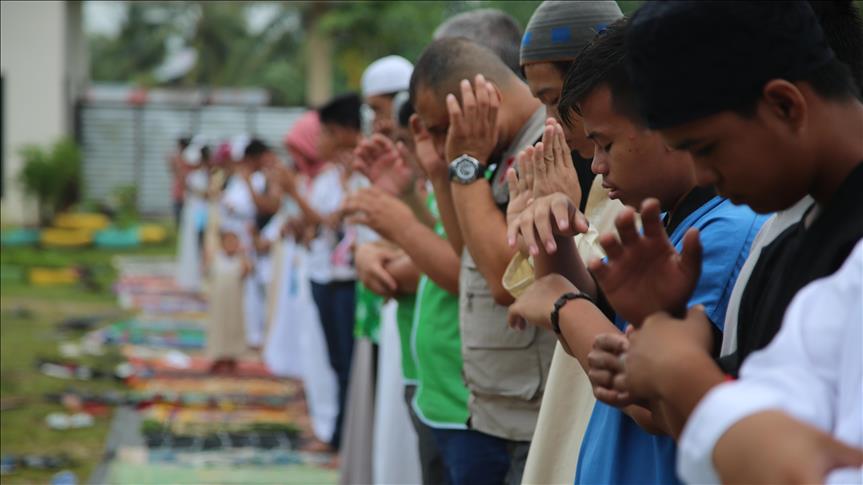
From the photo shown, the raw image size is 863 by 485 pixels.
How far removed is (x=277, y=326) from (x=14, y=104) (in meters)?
15.0

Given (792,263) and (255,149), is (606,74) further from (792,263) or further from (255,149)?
(255,149)

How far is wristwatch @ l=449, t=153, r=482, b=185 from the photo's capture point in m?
3.30

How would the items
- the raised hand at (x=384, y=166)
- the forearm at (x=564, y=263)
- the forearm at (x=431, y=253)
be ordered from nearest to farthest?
the forearm at (x=564, y=263) < the forearm at (x=431, y=253) < the raised hand at (x=384, y=166)

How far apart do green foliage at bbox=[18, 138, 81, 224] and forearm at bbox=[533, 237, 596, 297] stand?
20.2 m

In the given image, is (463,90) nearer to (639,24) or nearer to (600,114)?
(600,114)

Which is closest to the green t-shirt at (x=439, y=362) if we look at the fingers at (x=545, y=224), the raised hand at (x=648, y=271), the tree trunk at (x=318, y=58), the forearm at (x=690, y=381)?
the fingers at (x=545, y=224)

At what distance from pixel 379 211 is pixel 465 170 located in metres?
0.83

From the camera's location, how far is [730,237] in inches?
84.0

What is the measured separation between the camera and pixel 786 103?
1.59 meters

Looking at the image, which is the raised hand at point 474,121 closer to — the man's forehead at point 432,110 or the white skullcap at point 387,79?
the man's forehead at point 432,110

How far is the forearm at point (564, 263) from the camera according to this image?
2.45 m

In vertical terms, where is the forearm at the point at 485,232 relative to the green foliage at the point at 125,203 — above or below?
above

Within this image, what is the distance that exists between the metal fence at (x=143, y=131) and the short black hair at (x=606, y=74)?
23612 mm

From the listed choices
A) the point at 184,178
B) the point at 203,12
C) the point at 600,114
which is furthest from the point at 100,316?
the point at 203,12
